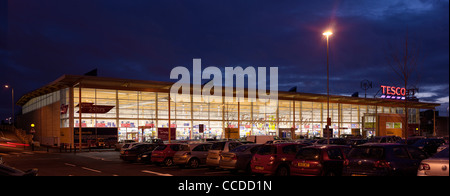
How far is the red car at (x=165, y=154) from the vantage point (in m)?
22.4

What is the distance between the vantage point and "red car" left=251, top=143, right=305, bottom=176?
14891mm

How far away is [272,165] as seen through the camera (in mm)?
14852

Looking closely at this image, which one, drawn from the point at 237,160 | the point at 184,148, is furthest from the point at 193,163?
the point at 237,160

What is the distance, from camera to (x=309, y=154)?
13672 mm

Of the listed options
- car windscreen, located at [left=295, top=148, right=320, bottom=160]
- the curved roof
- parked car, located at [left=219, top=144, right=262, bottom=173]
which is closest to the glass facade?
the curved roof

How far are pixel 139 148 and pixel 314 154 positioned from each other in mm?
15864

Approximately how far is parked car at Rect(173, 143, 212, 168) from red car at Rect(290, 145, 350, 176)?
8246mm

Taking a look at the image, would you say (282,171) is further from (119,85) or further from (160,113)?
(160,113)

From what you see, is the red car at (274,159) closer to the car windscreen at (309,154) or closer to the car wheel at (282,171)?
the car wheel at (282,171)

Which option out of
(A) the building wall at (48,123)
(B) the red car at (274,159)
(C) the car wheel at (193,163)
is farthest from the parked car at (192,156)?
(A) the building wall at (48,123)

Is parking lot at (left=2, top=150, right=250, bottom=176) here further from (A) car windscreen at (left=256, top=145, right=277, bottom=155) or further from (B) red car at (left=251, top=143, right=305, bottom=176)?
(A) car windscreen at (left=256, top=145, right=277, bottom=155)
